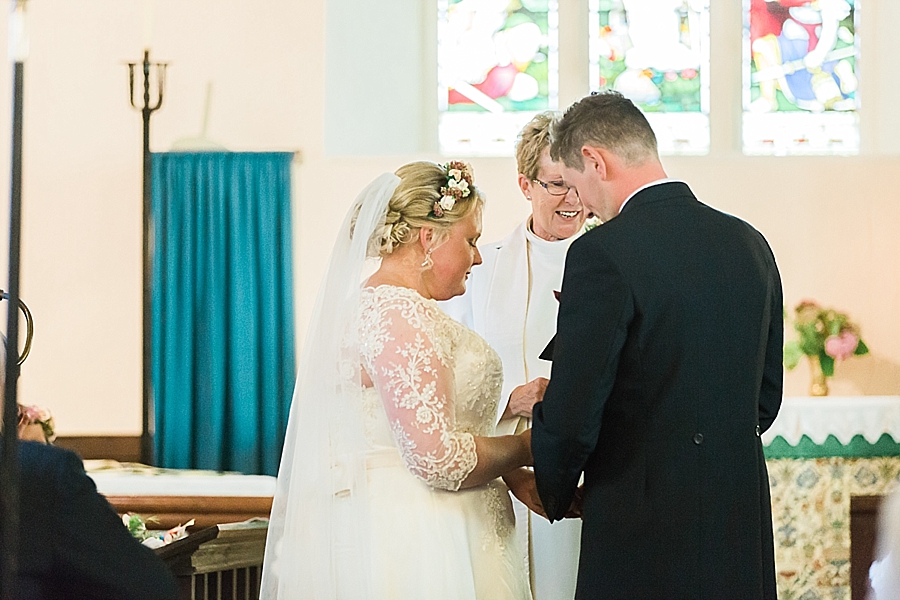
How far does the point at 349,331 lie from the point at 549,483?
579mm

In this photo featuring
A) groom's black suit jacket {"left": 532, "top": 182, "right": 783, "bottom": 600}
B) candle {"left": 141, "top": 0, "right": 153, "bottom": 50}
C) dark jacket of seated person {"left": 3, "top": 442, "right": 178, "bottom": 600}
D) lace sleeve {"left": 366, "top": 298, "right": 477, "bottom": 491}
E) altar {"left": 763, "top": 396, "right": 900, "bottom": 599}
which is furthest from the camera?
candle {"left": 141, "top": 0, "right": 153, "bottom": 50}

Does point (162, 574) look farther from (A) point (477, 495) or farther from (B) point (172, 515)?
(B) point (172, 515)

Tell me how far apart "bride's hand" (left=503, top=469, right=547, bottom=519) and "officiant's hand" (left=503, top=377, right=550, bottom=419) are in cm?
18

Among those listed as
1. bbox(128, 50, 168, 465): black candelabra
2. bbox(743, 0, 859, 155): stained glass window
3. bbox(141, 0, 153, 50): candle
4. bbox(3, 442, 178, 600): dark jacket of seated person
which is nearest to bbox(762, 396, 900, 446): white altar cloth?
bbox(743, 0, 859, 155): stained glass window

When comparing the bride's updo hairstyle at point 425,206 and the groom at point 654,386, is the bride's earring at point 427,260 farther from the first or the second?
the groom at point 654,386

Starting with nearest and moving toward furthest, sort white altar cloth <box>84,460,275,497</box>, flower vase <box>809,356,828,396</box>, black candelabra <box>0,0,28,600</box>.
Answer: black candelabra <box>0,0,28,600</box> → white altar cloth <box>84,460,275,497</box> → flower vase <box>809,356,828,396</box>

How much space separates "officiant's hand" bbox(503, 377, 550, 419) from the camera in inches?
112

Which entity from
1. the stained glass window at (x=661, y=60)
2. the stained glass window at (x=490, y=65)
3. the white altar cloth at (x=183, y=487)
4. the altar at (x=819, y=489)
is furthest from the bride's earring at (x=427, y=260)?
the stained glass window at (x=661, y=60)

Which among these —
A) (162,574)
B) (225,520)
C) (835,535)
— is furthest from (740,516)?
(835,535)

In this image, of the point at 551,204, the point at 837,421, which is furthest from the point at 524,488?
the point at 837,421

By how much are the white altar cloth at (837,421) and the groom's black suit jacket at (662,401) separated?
3687 millimetres

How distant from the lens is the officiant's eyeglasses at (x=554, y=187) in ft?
10.8

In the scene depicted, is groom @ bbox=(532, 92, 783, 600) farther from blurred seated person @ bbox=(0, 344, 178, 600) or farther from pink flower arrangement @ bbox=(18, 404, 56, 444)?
pink flower arrangement @ bbox=(18, 404, 56, 444)

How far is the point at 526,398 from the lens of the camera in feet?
9.39
